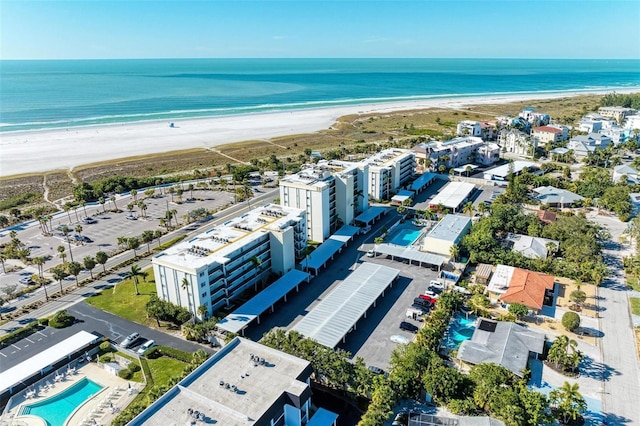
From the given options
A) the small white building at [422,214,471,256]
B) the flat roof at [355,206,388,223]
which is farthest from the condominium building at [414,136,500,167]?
the small white building at [422,214,471,256]

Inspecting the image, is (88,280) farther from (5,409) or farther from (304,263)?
(304,263)

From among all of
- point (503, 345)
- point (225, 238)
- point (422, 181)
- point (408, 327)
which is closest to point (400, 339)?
point (408, 327)

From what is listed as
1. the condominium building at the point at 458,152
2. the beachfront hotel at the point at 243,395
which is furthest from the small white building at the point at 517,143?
the beachfront hotel at the point at 243,395

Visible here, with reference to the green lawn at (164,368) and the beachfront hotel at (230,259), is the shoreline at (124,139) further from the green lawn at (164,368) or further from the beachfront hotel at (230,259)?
the green lawn at (164,368)

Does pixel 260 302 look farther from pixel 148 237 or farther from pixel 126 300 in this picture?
pixel 148 237

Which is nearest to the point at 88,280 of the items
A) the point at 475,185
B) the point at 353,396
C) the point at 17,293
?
the point at 17,293

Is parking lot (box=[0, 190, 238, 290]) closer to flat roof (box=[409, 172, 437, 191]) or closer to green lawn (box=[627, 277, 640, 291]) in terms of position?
flat roof (box=[409, 172, 437, 191])
